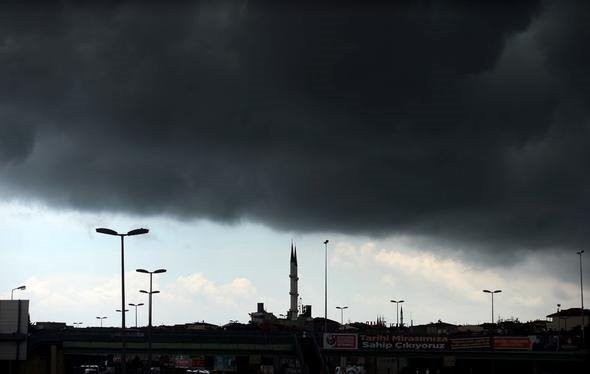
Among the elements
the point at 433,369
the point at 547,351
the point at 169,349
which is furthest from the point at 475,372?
the point at 169,349

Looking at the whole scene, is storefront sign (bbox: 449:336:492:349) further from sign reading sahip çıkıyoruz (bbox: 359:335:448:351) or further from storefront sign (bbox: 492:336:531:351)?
sign reading sahip çıkıyoruz (bbox: 359:335:448:351)

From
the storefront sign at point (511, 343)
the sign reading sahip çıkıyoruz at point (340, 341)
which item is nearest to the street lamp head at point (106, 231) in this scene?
the sign reading sahip çıkıyoruz at point (340, 341)

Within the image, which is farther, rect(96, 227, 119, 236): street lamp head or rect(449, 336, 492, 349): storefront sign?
rect(449, 336, 492, 349): storefront sign

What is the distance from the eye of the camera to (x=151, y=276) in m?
102

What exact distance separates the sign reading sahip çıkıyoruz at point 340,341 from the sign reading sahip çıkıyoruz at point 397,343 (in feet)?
3.44

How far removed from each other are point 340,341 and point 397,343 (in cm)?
774

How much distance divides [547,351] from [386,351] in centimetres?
2190

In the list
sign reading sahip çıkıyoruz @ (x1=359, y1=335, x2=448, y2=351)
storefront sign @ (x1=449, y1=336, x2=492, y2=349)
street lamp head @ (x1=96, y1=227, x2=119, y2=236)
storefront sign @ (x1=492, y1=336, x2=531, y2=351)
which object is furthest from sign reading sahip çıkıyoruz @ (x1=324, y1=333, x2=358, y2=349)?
street lamp head @ (x1=96, y1=227, x2=119, y2=236)

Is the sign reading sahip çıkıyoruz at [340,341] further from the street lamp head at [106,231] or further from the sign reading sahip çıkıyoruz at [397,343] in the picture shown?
the street lamp head at [106,231]

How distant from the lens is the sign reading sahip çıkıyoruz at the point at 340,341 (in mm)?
112062

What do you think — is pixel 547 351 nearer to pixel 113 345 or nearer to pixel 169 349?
pixel 169 349

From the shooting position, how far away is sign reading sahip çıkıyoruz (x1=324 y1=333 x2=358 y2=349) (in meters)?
112

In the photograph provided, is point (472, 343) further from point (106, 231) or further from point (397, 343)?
point (106, 231)

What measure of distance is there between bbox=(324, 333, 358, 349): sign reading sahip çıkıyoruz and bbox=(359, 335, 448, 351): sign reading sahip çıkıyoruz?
3.44 ft
